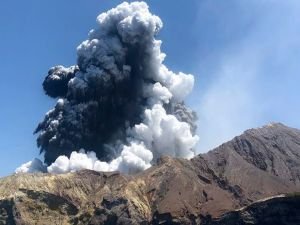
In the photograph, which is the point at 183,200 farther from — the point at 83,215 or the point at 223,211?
the point at 83,215

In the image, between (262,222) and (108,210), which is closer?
(262,222)

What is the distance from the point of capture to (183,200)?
200 meters

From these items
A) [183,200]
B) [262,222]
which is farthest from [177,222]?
[262,222]

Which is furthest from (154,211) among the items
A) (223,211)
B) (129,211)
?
(223,211)

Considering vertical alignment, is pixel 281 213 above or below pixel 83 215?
below

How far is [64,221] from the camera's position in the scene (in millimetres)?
198500

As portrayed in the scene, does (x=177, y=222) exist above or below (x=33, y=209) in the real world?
below

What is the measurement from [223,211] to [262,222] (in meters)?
14.4

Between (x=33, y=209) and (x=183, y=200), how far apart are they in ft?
152

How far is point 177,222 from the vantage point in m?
191

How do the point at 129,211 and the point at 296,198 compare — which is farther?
the point at 129,211

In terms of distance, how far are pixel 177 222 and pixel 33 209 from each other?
44.8 m

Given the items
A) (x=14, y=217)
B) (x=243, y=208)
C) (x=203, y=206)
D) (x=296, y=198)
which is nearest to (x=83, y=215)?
(x=14, y=217)

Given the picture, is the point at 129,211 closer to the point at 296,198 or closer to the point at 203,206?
the point at 203,206
